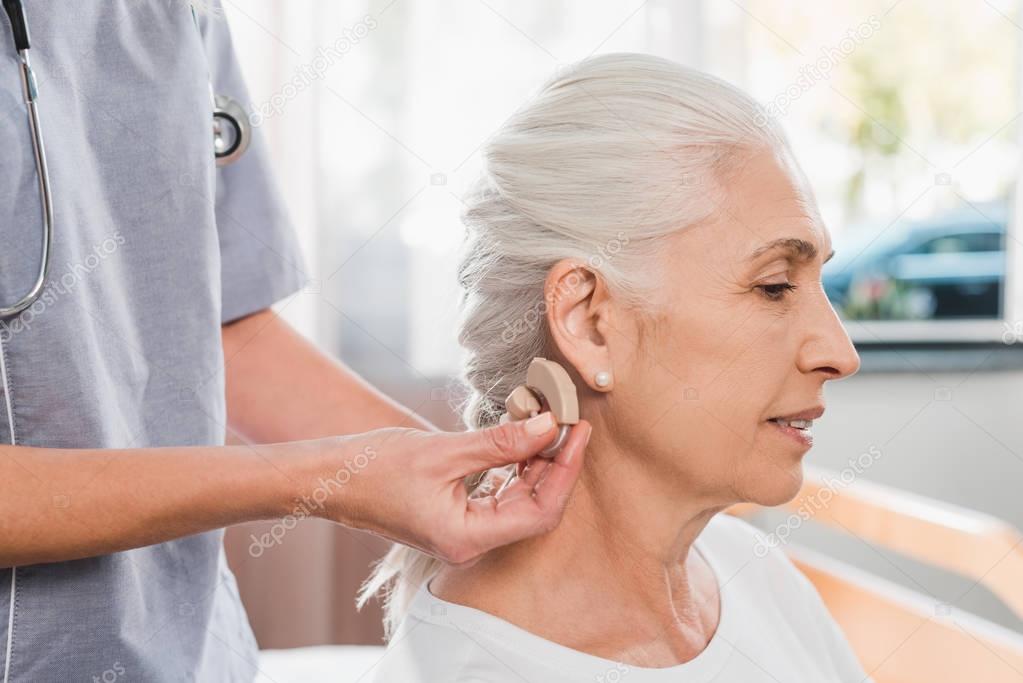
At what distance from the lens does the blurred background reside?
2461 millimetres

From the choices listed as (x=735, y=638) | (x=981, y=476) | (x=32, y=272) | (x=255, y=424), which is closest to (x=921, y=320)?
(x=981, y=476)

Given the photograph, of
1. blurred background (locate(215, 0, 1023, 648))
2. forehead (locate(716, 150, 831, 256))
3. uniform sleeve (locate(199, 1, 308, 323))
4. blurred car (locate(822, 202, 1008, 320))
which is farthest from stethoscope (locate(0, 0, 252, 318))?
blurred car (locate(822, 202, 1008, 320))

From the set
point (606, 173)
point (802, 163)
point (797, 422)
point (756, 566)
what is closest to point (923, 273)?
point (802, 163)

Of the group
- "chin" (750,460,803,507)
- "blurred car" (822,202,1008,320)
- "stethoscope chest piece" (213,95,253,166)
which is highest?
"stethoscope chest piece" (213,95,253,166)

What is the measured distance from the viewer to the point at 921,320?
3051mm

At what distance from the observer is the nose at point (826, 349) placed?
103 centimetres

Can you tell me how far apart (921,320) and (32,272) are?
107 inches

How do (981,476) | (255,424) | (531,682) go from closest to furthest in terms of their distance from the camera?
(531,682)
(255,424)
(981,476)

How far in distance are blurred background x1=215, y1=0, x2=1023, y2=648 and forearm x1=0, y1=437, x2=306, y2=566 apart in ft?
4.41

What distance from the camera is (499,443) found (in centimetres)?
85

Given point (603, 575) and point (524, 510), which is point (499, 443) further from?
point (603, 575)

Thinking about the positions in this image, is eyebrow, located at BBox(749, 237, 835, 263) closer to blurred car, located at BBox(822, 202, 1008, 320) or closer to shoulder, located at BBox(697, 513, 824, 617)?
shoulder, located at BBox(697, 513, 824, 617)

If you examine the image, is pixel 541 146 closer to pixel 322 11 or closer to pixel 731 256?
pixel 731 256

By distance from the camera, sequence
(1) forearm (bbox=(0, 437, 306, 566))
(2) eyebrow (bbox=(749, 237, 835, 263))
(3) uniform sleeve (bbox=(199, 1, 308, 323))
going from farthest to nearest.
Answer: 1. (3) uniform sleeve (bbox=(199, 1, 308, 323))
2. (2) eyebrow (bbox=(749, 237, 835, 263))
3. (1) forearm (bbox=(0, 437, 306, 566))
